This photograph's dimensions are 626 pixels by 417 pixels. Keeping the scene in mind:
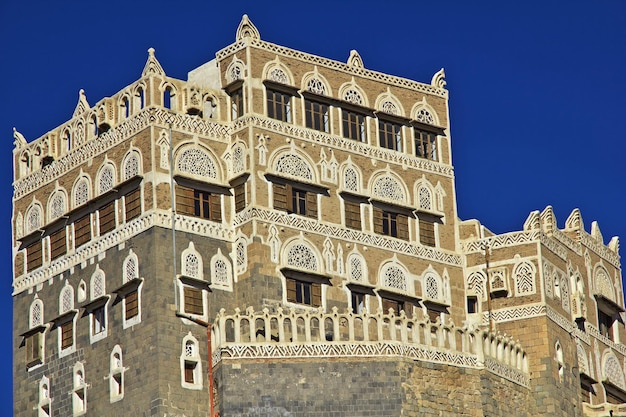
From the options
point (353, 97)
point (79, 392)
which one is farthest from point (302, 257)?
point (79, 392)

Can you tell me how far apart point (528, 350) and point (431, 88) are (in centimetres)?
970

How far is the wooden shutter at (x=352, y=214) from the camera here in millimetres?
66375

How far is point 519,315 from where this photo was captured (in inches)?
2677

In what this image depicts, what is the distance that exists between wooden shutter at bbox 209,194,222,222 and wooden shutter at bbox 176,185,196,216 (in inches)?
27.0

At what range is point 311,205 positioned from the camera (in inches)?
2574

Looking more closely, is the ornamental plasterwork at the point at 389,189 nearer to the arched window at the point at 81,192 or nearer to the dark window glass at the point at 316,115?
the dark window glass at the point at 316,115

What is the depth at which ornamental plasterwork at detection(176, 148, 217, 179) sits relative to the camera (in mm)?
63688

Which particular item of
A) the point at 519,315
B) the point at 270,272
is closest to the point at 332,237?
the point at 270,272

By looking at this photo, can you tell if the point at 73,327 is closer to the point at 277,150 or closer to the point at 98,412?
the point at 98,412

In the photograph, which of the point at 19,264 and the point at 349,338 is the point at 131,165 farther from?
the point at 349,338

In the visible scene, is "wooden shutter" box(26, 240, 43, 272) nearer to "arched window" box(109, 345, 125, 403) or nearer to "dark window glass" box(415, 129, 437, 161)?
"arched window" box(109, 345, 125, 403)

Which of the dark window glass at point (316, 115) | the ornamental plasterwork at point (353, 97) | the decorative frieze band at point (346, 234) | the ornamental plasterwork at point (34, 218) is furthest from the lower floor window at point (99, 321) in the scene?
the ornamental plasterwork at point (353, 97)

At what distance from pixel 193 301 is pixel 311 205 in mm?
5387

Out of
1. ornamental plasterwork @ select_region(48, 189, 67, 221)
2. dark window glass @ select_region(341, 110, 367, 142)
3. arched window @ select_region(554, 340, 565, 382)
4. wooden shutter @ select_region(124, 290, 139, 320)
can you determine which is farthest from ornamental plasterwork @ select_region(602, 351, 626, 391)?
ornamental plasterwork @ select_region(48, 189, 67, 221)
